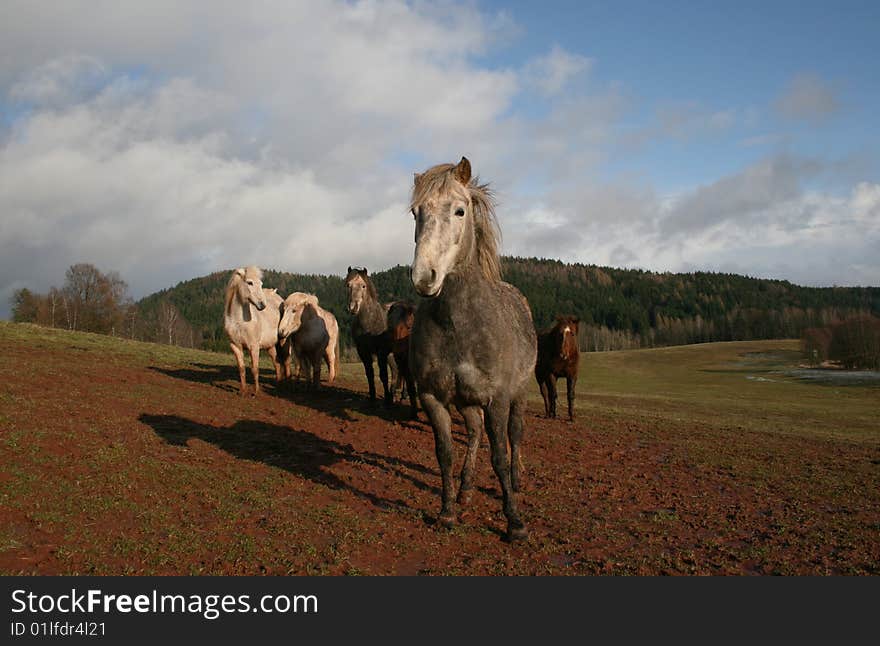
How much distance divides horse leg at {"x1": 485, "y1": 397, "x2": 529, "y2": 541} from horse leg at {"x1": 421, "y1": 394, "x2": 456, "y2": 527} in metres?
0.45

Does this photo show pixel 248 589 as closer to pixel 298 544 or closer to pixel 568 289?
pixel 298 544

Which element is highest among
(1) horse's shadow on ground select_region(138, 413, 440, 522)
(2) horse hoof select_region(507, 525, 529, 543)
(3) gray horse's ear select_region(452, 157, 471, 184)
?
(3) gray horse's ear select_region(452, 157, 471, 184)

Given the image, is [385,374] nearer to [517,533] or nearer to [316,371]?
[316,371]

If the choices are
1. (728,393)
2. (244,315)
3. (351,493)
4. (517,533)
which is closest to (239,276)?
(244,315)

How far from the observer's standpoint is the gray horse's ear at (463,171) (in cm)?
524

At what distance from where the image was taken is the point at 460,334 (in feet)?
17.3

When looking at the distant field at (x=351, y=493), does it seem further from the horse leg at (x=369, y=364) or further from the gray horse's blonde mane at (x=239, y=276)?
the gray horse's blonde mane at (x=239, y=276)

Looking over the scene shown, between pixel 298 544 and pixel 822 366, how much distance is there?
298 ft

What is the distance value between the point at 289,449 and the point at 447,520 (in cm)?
404

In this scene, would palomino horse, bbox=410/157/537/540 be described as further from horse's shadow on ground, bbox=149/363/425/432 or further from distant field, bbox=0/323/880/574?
horse's shadow on ground, bbox=149/363/425/432

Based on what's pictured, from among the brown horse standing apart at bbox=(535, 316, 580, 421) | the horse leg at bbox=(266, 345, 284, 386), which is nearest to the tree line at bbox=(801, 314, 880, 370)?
the brown horse standing apart at bbox=(535, 316, 580, 421)

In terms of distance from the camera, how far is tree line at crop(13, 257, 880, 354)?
135m

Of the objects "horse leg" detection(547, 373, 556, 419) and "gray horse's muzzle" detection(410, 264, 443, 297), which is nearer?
"gray horse's muzzle" detection(410, 264, 443, 297)

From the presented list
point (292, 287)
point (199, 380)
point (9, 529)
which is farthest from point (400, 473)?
point (292, 287)
